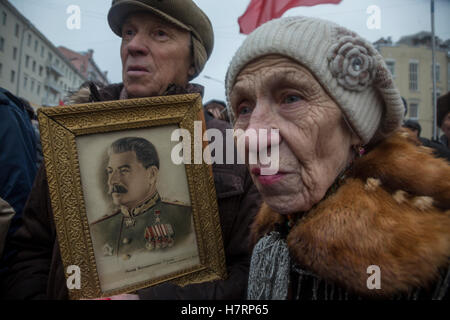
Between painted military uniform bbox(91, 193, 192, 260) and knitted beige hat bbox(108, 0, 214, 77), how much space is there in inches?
29.5

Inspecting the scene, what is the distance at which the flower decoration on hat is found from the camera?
92 cm

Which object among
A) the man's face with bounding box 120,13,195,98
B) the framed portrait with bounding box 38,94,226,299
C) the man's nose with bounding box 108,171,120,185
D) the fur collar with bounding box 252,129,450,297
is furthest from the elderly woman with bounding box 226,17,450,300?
the man's nose with bounding box 108,171,120,185

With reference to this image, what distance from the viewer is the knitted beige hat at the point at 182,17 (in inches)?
51.2

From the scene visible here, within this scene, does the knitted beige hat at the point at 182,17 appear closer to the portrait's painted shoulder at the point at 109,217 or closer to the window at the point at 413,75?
the portrait's painted shoulder at the point at 109,217

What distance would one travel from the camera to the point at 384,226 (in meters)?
0.82

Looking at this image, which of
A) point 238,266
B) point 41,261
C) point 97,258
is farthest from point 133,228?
point 41,261

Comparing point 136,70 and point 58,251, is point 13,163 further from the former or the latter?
point 136,70

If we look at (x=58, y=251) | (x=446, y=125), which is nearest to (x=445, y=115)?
(x=446, y=125)

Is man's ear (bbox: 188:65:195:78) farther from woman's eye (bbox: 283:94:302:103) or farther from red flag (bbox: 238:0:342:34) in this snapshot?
red flag (bbox: 238:0:342:34)

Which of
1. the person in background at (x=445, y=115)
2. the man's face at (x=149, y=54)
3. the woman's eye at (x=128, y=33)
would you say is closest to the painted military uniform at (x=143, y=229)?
the man's face at (x=149, y=54)

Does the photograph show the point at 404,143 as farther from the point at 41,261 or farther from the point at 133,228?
the point at 41,261
